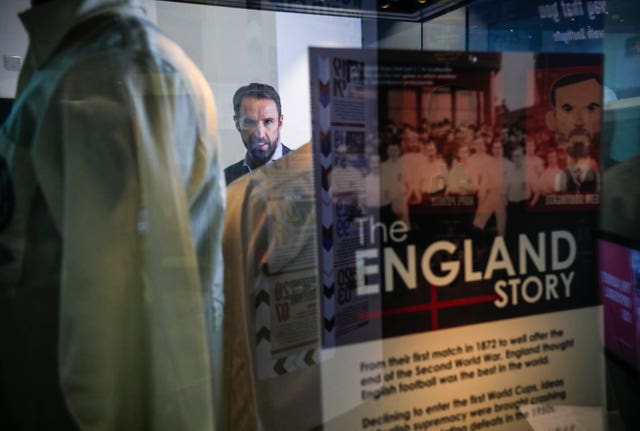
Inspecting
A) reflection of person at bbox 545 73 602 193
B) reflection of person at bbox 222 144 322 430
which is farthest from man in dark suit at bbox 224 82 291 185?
reflection of person at bbox 545 73 602 193

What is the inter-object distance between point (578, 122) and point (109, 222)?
0.87 m

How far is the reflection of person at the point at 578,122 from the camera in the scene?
1.04m

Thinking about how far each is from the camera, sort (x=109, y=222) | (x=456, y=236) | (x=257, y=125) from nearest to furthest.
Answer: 1. (x=109, y=222)
2. (x=456, y=236)
3. (x=257, y=125)

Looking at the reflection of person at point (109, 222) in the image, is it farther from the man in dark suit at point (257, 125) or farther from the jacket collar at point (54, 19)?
the man in dark suit at point (257, 125)

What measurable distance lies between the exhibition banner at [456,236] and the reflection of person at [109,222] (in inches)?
9.1

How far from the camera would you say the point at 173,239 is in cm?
88

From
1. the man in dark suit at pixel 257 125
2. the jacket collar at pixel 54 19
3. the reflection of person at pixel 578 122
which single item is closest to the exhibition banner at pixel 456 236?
the reflection of person at pixel 578 122

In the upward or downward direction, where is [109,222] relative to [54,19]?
downward

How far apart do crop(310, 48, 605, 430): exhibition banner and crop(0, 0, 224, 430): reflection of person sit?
231 mm

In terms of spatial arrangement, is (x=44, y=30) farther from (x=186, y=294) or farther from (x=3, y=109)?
(x=186, y=294)

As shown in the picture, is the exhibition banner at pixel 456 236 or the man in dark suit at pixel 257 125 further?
the man in dark suit at pixel 257 125

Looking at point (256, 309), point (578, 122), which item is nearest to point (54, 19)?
point (256, 309)

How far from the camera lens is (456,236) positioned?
102 centimetres

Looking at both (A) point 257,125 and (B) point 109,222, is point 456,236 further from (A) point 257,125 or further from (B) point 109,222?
(B) point 109,222
